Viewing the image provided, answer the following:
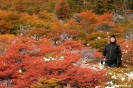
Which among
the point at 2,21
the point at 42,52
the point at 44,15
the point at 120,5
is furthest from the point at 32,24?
the point at 120,5

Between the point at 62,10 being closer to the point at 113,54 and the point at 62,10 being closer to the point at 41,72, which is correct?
the point at 113,54

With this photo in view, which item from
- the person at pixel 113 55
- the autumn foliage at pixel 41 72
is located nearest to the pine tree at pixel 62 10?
the person at pixel 113 55

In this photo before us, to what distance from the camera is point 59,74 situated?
10.3 metres

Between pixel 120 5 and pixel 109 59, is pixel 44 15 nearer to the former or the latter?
pixel 120 5

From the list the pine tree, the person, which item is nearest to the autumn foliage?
the person

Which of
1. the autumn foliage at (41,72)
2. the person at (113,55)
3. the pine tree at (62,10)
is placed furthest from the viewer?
the pine tree at (62,10)

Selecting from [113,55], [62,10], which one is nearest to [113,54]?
[113,55]

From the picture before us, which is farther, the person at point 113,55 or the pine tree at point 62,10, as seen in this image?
the pine tree at point 62,10

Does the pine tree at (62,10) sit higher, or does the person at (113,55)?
the person at (113,55)

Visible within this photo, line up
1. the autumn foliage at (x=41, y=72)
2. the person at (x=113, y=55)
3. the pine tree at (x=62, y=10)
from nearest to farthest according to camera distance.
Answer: the autumn foliage at (x=41, y=72) < the person at (x=113, y=55) < the pine tree at (x=62, y=10)

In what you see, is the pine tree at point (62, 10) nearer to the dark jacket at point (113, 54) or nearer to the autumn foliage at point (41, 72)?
the dark jacket at point (113, 54)

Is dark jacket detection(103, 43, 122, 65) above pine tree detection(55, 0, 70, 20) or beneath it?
above

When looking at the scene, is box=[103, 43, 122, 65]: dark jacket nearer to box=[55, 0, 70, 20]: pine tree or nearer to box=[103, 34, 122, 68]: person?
box=[103, 34, 122, 68]: person

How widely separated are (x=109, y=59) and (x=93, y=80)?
287 cm
